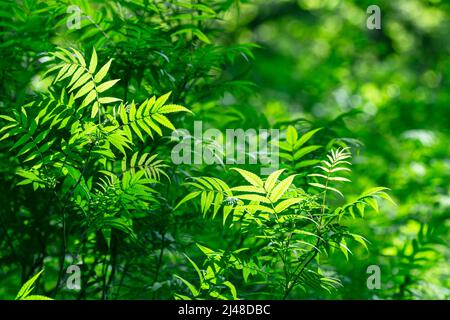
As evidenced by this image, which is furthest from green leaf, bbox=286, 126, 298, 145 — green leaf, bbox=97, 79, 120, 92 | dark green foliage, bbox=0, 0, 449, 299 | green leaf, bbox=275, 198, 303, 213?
green leaf, bbox=97, 79, 120, 92

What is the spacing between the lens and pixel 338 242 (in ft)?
6.44

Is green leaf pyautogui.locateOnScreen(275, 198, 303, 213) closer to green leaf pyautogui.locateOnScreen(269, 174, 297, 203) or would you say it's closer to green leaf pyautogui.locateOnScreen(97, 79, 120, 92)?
green leaf pyautogui.locateOnScreen(269, 174, 297, 203)

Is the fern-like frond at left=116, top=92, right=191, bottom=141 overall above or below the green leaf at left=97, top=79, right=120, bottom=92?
below

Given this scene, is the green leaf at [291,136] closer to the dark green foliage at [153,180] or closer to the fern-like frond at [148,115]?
the dark green foliage at [153,180]

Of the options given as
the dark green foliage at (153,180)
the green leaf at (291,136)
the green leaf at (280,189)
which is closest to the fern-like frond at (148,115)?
the dark green foliage at (153,180)

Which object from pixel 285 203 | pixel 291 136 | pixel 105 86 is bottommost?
pixel 285 203

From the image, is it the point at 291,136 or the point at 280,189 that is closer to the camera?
the point at 280,189

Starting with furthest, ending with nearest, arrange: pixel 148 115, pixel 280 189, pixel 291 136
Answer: pixel 291 136 < pixel 148 115 < pixel 280 189

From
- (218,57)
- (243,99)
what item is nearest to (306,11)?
(243,99)

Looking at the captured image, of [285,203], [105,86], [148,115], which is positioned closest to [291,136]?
[285,203]

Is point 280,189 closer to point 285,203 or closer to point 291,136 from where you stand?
point 285,203

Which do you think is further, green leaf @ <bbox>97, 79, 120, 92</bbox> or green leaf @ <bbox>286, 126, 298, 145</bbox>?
green leaf @ <bbox>286, 126, 298, 145</bbox>
